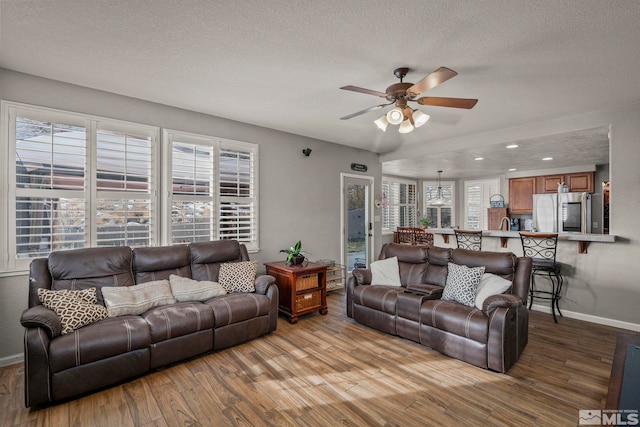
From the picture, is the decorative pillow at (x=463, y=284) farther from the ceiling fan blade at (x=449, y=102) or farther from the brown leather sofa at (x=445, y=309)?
Answer: the ceiling fan blade at (x=449, y=102)

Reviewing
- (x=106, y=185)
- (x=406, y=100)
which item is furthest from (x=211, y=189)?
(x=406, y=100)

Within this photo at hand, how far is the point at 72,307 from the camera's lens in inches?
99.3

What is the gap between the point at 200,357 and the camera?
3.04 meters

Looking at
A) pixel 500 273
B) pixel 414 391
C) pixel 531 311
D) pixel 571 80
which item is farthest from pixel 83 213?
pixel 531 311

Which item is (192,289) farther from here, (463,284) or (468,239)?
(468,239)

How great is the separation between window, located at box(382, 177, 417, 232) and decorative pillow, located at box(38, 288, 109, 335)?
7061mm

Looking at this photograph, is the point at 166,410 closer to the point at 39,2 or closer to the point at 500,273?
the point at 39,2

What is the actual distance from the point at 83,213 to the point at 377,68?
3304 millimetres

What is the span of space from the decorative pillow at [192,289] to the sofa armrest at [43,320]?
0.97 meters

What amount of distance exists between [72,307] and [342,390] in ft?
7.51

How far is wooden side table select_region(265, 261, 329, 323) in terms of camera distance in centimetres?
399

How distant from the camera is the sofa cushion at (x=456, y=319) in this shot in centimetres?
281

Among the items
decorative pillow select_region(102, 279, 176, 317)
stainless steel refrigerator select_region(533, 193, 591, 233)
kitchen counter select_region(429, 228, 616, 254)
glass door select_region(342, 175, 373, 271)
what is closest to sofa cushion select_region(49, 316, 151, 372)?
decorative pillow select_region(102, 279, 176, 317)

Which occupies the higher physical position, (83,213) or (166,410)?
(83,213)
